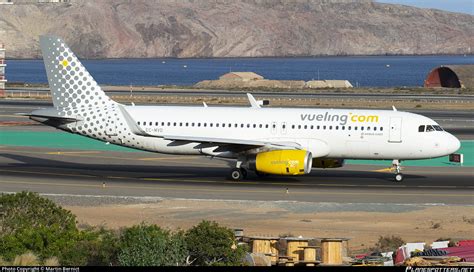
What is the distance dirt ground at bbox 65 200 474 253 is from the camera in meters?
39.2

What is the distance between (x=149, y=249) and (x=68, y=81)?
29.3 metres

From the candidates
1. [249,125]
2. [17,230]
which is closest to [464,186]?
[249,125]

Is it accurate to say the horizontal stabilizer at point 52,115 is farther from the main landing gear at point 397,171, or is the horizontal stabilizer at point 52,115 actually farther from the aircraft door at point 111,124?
the main landing gear at point 397,171

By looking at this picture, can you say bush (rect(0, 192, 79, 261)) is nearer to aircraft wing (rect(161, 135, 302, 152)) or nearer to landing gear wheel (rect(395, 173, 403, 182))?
aircraft wing (rect(161, 135, 302, 152))

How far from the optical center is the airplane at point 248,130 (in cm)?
5166

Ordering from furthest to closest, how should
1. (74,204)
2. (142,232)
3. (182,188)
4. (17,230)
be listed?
(182,188), (74,204), (17,230), (142,232)

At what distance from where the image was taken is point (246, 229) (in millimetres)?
39656

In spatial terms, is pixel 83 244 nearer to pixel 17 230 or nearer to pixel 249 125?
pixel 17 230

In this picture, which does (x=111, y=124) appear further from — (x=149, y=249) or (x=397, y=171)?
(x=149, y=249)

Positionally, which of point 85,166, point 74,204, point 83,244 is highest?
point 85,166

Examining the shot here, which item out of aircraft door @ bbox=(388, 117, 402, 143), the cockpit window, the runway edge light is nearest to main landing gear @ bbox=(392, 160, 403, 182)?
aircraft door @ bbox=(388, 117, 402, 143)

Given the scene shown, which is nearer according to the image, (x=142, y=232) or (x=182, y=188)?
(x=142, y=232)

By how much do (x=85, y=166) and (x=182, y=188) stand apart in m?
10.1

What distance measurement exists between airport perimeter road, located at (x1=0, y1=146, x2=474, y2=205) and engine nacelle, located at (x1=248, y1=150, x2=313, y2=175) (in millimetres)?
915
